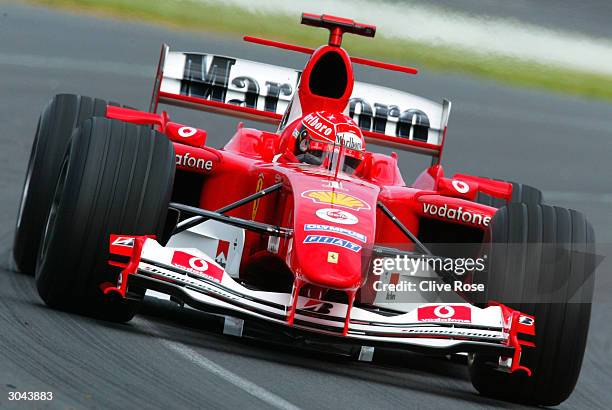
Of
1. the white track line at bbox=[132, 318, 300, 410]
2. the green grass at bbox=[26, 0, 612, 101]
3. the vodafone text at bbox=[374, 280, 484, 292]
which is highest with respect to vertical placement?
the green grass at bbox=[26, 0, 612, 101]

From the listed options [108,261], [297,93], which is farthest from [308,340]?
[297,93]

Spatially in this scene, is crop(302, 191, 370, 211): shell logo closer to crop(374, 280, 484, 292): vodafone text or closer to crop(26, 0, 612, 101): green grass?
crop(374, 280, 484, 292): vodafone text

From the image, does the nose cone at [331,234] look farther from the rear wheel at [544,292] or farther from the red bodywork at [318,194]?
the rear wheel at [544,292]

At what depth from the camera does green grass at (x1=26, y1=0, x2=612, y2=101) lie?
19.9 metres

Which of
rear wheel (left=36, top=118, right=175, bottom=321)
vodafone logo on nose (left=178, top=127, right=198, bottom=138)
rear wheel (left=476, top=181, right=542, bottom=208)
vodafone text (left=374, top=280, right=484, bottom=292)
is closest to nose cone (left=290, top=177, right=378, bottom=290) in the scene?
vodafone text (left=374, top=280, right=484, bottom=292)

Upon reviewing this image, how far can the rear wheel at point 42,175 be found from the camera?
30.0 feet

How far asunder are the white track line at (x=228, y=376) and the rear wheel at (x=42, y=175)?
189 cm

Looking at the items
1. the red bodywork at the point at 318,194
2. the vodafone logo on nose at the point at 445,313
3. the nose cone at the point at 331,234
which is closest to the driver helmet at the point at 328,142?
the red bodywork at the point at 318,194

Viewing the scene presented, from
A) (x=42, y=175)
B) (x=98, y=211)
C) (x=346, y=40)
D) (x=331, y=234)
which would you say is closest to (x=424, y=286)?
(x=331, y=234)

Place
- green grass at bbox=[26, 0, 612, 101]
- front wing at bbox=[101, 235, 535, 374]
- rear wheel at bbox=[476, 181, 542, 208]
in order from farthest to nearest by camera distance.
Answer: green grass at bbox=[26, 0, 612, 101]
rear wheel at bbox=[476, 181, 542, 208]
front wing at bbox=[101, 235, 535, 374]

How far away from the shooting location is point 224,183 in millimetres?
9234

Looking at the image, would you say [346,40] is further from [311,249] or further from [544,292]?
[311,249]

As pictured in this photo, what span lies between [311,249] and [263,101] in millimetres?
4338

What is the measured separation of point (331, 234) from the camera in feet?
24.2
